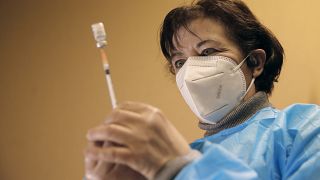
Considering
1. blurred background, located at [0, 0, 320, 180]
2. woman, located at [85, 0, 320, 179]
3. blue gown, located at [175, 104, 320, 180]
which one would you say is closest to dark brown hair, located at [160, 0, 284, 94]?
woman, located at [85, 0, 320, 179]

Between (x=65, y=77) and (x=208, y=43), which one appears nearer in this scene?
(x=208, y=43)

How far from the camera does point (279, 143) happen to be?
0.77m

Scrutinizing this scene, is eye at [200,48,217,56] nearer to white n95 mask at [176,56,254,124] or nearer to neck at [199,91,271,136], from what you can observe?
white n95 mask at [176,56,254,124]

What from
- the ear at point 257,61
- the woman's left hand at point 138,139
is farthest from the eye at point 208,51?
the woman's left hand at point 138,139

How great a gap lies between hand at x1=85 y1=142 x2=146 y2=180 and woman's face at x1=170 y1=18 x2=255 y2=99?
49cm

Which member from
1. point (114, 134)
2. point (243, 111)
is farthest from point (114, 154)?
point (243, 111)

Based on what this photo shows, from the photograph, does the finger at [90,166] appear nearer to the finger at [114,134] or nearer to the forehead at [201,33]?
the finger at [114,134]

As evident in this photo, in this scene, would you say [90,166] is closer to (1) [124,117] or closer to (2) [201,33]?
(1) [124,117]

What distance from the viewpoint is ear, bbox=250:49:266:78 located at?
3.30 feet

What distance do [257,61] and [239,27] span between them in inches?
4.2

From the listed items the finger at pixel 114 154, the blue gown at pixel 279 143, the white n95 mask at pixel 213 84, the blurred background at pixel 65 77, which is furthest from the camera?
the blurred background at pixel 65 77

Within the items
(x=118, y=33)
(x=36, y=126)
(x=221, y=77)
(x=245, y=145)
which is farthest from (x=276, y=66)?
(x=36, y=126)

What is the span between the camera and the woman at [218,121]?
20.0 inches

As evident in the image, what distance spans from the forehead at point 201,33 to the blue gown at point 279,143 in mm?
232
